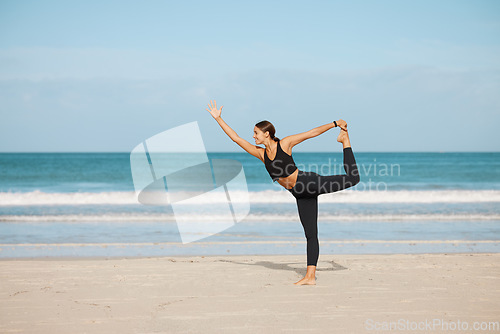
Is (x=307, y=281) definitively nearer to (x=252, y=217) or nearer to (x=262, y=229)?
(x=262, y=229)

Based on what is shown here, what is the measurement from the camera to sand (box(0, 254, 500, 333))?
4.23 metres

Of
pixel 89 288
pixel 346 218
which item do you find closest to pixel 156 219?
pixel 346 218

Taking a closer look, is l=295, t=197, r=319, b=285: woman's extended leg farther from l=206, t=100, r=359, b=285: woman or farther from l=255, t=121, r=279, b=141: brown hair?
l=255, t=121, r=279, b=141: brown hair

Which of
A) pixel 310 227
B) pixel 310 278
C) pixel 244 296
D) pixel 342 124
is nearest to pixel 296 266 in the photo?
pixel 310 278

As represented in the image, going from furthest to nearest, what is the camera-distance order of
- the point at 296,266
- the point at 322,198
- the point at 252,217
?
the point at 322,198
the point at 252,217
the point at 296,266

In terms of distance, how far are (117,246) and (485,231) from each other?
8.33 meters

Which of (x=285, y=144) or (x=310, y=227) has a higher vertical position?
(x=285, y=144)

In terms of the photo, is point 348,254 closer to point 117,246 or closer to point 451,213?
point 117,246

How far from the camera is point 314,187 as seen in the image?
17.3 ft

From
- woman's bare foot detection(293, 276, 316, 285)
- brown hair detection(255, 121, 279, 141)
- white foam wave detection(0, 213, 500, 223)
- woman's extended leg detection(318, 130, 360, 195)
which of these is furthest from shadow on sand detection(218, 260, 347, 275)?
white foam wave detection(0, 213, 500, 223)

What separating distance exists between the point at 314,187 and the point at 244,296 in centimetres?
143

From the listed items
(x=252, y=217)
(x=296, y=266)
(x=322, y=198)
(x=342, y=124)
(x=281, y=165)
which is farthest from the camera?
(x=322, y=198)

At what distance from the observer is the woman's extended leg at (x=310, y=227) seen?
18.0ft

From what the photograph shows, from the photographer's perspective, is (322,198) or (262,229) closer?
(262,229)
